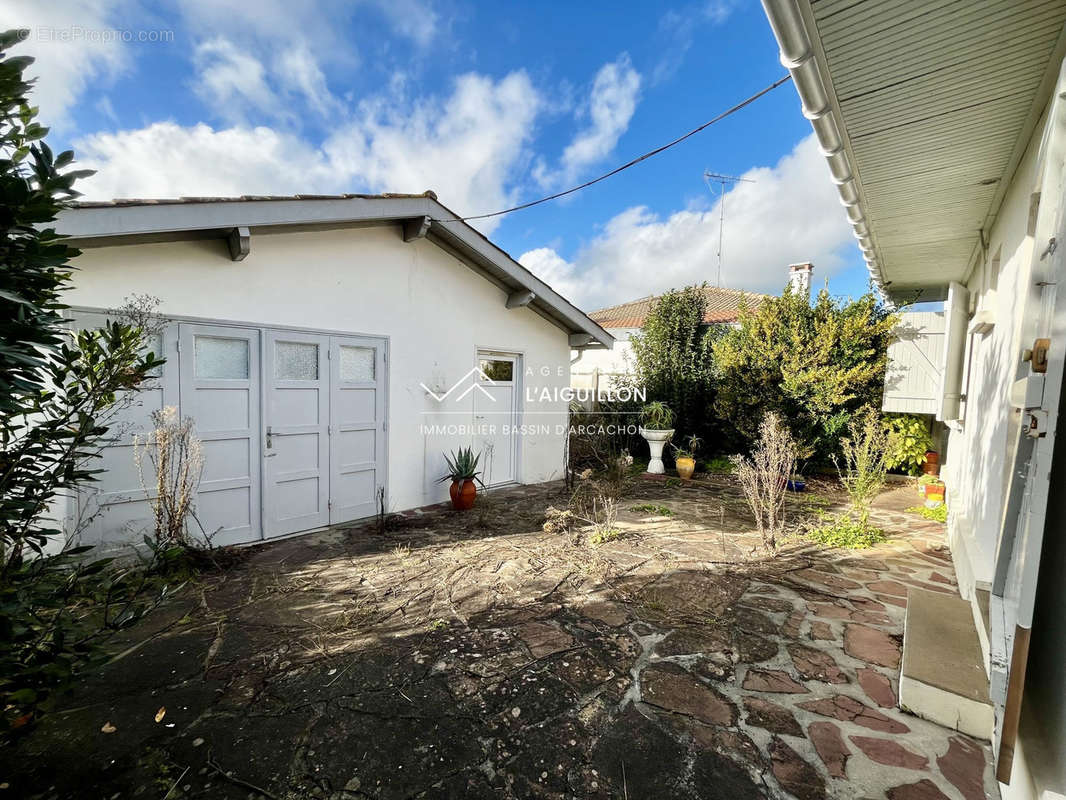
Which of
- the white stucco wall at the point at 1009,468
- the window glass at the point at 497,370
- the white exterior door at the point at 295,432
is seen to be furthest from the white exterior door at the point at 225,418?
the white stucco wall at the point at 1009,468

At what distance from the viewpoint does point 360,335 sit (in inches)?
234

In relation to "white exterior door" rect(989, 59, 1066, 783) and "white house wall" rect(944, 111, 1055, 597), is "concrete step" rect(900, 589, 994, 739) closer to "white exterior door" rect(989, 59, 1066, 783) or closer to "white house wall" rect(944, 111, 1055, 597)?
"white house wall" rect(944, 111, 1055, 597)

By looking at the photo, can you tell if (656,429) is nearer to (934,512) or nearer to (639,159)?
(934,512)

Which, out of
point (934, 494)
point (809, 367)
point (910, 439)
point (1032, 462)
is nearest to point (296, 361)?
point (1032, 462)

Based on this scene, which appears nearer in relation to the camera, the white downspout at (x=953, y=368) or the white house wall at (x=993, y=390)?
the white house wall at (x=993, y=390)

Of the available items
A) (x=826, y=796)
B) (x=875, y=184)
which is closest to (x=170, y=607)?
(x=826, y=796)

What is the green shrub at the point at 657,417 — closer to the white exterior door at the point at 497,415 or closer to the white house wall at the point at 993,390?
the white exterior door at the point at 497,415

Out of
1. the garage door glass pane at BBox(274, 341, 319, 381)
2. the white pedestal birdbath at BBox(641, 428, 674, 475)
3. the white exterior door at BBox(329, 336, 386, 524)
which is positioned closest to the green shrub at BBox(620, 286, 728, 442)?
the white pedestal birdbath at BBox(641, 428, 674, 475)

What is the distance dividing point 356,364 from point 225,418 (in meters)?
1.66

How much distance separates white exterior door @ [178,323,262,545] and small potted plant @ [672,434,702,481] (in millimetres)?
7424

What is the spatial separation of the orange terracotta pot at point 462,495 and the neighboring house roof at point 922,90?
5585 millimetres

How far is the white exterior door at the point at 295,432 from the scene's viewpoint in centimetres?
519

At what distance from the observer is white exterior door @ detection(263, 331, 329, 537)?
5.19 meters

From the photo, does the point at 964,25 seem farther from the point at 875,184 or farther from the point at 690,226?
the point at 690,226
